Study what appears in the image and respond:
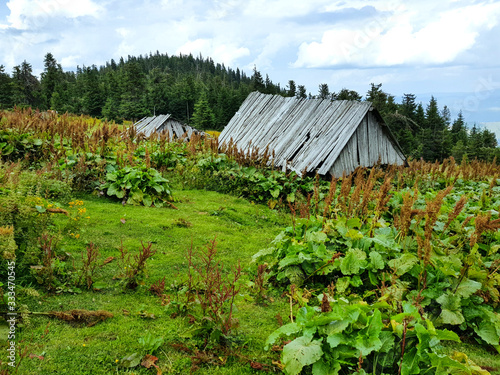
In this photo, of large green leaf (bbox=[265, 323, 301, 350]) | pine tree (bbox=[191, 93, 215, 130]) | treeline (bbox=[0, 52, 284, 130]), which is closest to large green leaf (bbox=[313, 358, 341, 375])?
large green leaf (bbox=[265, 323, 301, 350])

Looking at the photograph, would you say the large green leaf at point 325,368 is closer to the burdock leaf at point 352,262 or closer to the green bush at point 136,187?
the burdock leaf at point 352,262

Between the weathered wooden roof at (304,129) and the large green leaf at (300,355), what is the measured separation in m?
9.04

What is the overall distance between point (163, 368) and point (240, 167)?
9770 millimetres

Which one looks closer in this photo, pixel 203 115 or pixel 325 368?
pixel 325 368

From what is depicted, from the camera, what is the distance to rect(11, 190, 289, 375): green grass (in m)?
3.52

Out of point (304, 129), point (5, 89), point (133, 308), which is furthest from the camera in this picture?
point (5, 89)

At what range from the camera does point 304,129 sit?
47.9 ft

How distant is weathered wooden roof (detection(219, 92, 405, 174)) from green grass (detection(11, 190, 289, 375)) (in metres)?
5.32

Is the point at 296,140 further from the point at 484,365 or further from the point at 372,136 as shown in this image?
the point at 484,365

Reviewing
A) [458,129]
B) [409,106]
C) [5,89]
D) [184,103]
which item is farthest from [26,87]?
[458,129]

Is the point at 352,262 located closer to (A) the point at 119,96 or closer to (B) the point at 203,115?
(B) the point at 203,115

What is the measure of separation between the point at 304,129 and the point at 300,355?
39.6ft

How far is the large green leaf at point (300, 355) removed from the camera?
128 inches

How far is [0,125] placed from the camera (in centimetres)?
1094
